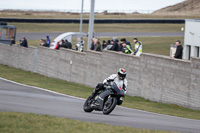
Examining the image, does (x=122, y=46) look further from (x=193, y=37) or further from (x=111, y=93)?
(x=111, y=93)

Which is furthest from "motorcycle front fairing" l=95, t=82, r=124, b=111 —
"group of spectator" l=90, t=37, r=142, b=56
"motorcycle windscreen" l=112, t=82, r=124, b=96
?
"group of spectator" l=90, t=37, r=142, b=56

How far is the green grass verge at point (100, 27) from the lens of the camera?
5478 centimetres

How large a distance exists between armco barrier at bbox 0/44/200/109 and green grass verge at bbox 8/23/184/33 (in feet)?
80.9

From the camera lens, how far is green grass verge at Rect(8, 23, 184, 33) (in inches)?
2157

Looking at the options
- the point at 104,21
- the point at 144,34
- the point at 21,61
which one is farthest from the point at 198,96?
the point at 104,21

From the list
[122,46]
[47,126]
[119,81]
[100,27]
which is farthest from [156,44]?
[47,126]

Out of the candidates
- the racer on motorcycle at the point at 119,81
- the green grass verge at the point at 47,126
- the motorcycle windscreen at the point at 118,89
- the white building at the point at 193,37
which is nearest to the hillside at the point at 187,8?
the white building at the point at 193,37

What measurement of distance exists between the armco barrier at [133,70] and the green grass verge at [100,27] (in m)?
24.6

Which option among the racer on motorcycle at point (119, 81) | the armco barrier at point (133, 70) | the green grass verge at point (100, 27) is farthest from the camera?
the green grass verge at point (100, 27)

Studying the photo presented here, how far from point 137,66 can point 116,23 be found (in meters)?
42.9

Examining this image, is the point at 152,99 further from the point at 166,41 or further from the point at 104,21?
the point at 104,21

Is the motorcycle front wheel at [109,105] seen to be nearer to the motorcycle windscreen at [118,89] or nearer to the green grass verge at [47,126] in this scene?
the motorcycle windscreen at [118,89]

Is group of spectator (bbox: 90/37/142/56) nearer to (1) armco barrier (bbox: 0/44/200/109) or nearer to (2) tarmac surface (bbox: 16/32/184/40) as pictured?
(1) armco barrier (bbox: 0/44/200/109)

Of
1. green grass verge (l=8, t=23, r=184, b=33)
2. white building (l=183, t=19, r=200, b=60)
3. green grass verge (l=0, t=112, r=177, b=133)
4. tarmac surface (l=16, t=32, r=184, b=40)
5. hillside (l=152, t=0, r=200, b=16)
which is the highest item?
hillside (l=152, t=0, r=200, b=16)
